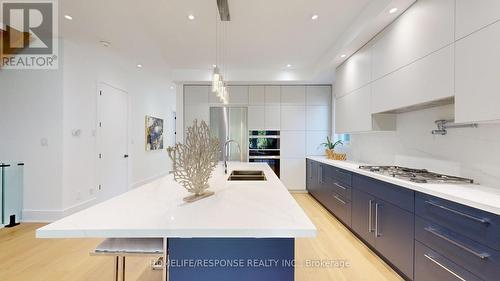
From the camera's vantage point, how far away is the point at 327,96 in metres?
5.44

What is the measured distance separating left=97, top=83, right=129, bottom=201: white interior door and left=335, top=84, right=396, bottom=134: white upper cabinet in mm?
4436

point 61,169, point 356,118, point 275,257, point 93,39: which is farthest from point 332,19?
point 61,169

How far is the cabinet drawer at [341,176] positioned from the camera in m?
3.09

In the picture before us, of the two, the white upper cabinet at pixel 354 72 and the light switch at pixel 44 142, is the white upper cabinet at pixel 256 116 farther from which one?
the light switch at pixel 44 142

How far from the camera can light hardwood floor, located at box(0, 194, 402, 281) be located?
6.95 ft

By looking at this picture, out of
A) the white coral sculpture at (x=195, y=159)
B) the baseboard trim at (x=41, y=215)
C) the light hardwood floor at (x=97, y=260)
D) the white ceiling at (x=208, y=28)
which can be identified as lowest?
the light hardwood floor at (x=97, y=260)

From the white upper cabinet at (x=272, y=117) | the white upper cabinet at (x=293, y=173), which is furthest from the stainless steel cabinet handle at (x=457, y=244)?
the white upper cabinet at (x=272, y=117)

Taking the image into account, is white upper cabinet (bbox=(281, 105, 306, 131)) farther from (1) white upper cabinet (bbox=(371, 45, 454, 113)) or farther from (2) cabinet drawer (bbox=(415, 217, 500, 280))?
(2) cabinet drawer (bbox=(415, 217, 500, 280))

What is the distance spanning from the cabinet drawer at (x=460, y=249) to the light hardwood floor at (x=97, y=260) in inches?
25.2

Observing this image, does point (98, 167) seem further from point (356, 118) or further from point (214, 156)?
point (356, 118)

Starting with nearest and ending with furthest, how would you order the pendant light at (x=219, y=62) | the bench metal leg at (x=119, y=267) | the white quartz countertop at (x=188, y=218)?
1. the white quartz countertop at (x=188, y=218)
2. the bench metal leg at (x=119, y=267)
3. the pendant light at (x=219, y=62)

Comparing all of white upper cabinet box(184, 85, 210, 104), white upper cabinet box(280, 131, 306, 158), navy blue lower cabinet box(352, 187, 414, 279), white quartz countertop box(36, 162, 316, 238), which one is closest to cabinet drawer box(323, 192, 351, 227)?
navy blue lower cabinet box(352, 187, 414, 279)

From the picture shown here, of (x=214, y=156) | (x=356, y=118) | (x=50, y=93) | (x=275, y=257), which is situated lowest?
(x=275, y=257)

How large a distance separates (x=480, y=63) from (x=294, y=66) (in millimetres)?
3546
